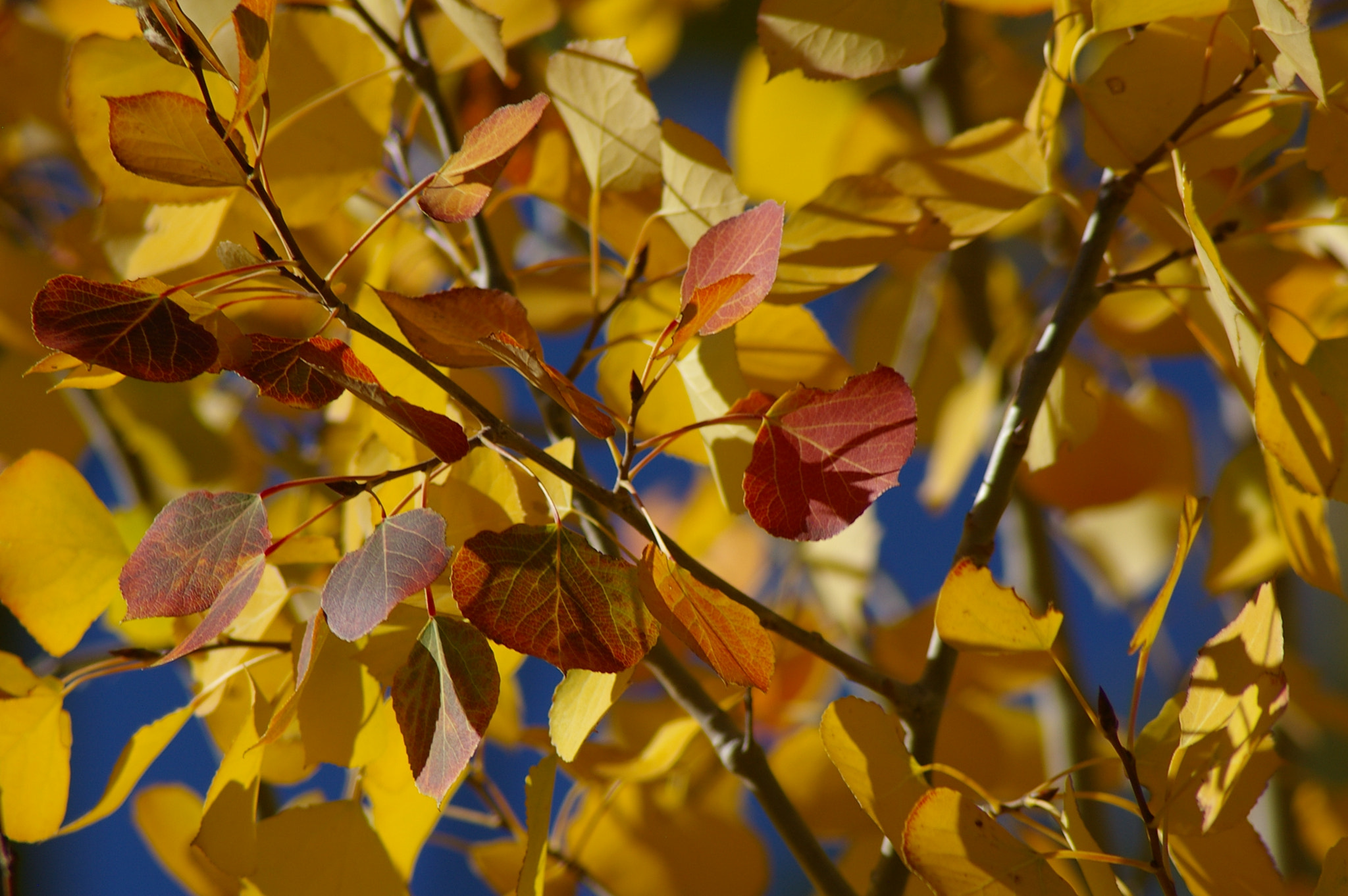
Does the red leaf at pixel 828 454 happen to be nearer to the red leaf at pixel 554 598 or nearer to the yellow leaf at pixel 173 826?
the red leaf at pixel 554 598

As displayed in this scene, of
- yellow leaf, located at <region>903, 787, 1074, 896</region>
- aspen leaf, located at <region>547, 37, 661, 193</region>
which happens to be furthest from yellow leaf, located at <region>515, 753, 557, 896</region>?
aspen leaf, located at <region>547, 37, 661, 193</region>

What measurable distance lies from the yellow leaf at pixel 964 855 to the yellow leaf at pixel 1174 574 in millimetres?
63

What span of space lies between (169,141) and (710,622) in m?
0.17

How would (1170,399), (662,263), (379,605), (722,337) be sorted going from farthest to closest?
(1170,399) < (662,263) < (722,337) < (379,605)

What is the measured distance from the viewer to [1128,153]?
35cm


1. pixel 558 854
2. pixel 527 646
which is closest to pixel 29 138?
pixel 558 854

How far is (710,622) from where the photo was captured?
266 millimetres

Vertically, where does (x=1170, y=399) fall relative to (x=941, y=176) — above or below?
below

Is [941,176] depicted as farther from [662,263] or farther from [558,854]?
[558,854]

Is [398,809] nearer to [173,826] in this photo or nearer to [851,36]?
[173,826]

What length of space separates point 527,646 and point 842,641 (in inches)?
24.4

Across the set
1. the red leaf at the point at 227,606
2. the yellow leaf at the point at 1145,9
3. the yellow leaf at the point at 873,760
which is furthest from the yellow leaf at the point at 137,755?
the yellow leaf at the point at 1145,9

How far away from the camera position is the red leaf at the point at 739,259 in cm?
25

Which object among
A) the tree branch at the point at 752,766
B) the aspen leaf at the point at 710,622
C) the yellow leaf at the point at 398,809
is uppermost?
the aspen leaf at the point at 710,622
